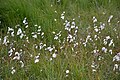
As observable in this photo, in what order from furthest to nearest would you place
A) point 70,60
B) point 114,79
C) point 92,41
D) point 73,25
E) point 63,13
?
point 63,13, point 73,25, point 92,41, point 70,60, point 114,79

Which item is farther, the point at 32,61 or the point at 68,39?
the point at 68,39

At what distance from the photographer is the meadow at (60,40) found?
2471 millimetres

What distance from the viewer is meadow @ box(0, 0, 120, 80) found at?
247 centimetres

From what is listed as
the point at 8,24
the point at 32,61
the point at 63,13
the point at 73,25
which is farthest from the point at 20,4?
the point at 32,61

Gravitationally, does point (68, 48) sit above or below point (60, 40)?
below

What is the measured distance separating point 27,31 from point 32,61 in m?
0.57

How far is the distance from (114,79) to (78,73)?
0.28 metres

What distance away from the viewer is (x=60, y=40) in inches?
115

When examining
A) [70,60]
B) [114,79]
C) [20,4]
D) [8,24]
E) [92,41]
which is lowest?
[114,79]

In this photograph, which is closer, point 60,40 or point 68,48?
point 68,48

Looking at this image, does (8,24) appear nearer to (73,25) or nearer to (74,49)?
(73,25)

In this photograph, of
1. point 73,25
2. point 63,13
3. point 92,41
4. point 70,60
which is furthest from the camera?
point 63,13

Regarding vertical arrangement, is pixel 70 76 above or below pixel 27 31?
below

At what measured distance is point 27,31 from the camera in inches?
Result: 123
